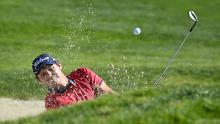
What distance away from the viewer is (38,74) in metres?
11.8

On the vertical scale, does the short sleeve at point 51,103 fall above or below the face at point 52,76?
below

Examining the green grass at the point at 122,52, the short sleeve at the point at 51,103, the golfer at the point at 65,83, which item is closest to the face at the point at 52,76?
the golfer at the point at 65,83

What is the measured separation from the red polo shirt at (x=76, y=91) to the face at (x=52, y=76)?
0.16 metres

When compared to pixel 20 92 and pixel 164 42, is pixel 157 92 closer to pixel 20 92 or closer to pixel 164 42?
pixel 20 92

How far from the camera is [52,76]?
1148 cm

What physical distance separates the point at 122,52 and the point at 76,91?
62.3ft

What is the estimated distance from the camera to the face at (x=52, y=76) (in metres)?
11.3

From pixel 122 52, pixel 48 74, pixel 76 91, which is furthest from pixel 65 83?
pixel 122 52

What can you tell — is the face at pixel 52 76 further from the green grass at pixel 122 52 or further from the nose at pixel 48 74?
the green grass at pixel 122 52

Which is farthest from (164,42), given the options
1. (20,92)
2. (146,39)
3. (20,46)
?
(20,92)

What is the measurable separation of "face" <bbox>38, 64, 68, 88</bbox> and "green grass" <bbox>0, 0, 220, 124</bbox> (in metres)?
1.30

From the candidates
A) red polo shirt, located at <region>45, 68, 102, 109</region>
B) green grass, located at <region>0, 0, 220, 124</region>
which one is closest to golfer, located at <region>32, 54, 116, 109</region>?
red polo shirt, located at <region>45, 68, 102, 109</region>

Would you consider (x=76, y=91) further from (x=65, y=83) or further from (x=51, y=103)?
(x=51, y=103)

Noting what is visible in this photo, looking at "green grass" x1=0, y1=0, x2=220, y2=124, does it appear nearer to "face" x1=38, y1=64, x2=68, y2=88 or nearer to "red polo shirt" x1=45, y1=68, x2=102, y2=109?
"red polo shirt" x1=45, y1=68, x2=102, y2=109
